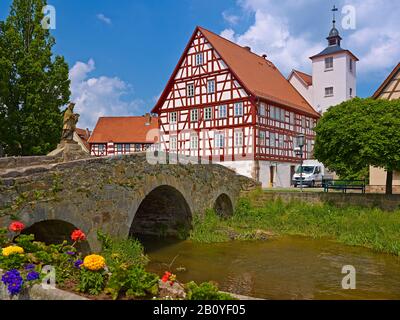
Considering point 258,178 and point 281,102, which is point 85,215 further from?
point 281,102

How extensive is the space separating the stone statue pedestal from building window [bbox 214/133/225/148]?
570 inches

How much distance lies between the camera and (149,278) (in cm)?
436

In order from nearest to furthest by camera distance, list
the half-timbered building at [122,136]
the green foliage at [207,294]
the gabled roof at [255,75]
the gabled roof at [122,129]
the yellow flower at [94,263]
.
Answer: the green foliage at [207,294], the yellow flower at [94,263], the gabled roof at [255,75], the half-timbered building at [122,136], the gabled roof at [122,129]

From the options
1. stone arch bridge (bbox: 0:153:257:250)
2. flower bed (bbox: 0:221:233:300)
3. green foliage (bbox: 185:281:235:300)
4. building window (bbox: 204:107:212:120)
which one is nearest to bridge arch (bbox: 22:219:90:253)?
stone arch bridge (bbox: 0:153:257:250)

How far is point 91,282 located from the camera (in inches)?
168

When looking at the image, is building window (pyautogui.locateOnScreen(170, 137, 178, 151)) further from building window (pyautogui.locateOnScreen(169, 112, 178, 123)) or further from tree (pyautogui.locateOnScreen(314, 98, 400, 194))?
tree (pyautogui.locateOnScreen(314, 98, 400, 194))

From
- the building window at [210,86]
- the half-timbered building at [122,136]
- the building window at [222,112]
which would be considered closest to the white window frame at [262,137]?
the building window at [222,112]

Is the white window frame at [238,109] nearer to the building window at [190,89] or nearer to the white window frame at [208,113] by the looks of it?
the white window frame at [208,113]

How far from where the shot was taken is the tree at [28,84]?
57.2 ft

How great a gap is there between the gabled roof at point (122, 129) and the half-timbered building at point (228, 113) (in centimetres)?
1615

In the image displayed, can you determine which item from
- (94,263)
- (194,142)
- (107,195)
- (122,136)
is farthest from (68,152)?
(122,136)

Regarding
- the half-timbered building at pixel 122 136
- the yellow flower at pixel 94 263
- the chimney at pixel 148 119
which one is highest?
the chimney at pixel 148 119

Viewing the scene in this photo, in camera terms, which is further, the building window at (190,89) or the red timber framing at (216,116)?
the building window at (190,89)

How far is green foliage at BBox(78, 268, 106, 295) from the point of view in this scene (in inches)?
166
